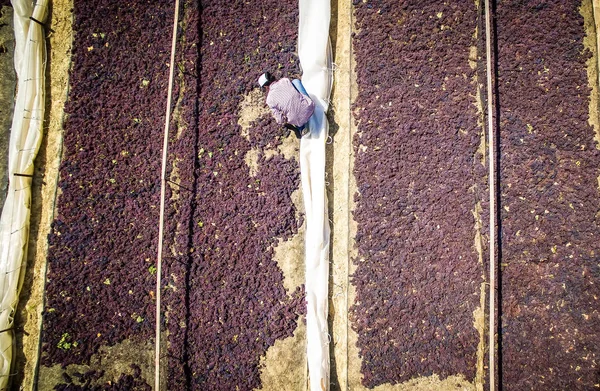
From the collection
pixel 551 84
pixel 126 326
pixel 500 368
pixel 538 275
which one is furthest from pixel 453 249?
pixel 126 326

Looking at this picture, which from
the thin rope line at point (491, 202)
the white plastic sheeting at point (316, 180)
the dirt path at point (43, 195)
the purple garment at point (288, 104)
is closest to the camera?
the thin rope line at point (491, 202)

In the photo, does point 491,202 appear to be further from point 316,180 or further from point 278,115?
point 278,115


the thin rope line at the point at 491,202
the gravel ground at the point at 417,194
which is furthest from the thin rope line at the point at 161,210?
the thin rope line at the point at 491,202

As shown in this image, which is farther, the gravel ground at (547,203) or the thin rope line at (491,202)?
the gravel ground at (547,203)

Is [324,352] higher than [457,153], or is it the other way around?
[457,153]

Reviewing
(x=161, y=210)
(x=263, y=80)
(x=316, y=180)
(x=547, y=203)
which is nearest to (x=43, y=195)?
(x=161, y=210)

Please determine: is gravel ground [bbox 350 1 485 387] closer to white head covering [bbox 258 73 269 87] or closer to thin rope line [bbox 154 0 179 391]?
white head covering [bbox 258 73 269 87]

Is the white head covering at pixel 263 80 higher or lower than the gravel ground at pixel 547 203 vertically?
higher

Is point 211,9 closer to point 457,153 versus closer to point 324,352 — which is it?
point 457,153

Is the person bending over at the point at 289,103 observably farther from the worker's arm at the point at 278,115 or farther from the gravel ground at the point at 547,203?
the gravel ground at the point at 547,203
